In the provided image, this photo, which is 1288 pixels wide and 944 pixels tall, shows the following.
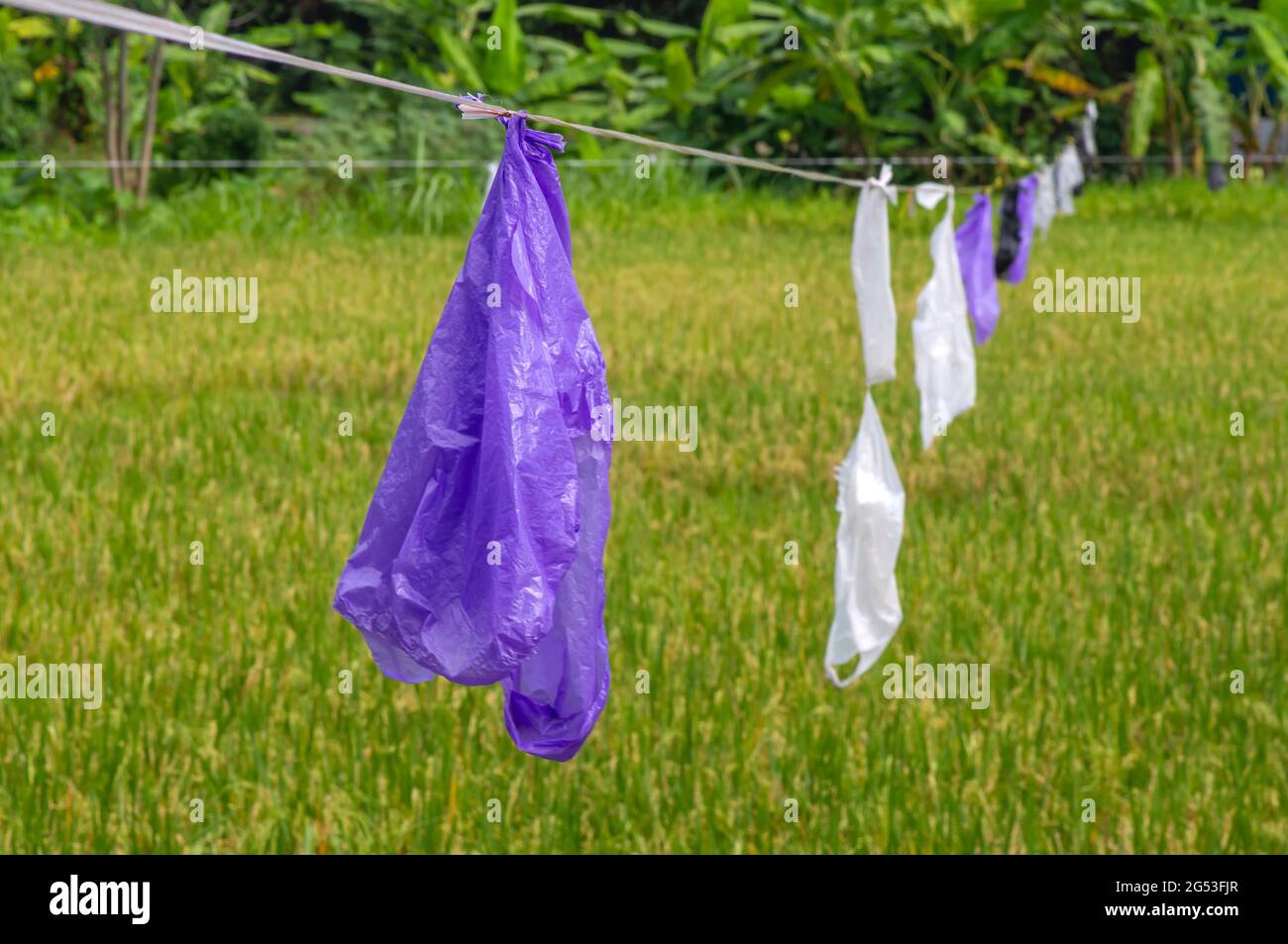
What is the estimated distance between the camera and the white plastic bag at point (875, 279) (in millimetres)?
3643

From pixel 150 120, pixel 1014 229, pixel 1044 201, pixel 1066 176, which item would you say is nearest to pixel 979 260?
pixel 1014 229

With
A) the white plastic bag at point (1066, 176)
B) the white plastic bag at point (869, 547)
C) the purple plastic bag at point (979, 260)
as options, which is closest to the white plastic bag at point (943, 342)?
the purple plastic bag at point (979, 260)

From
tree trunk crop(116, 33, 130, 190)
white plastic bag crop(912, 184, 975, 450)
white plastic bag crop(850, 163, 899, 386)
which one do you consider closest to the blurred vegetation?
tree trunk crop(116, 33, 130, 190)

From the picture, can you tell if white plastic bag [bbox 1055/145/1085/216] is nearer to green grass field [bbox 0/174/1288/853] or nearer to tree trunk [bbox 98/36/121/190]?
green grass field [bbox 0/174/1288/853]

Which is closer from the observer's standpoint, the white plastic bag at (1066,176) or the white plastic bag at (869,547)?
the white plastic bag at (869,547)

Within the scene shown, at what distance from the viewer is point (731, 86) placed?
57.7ft

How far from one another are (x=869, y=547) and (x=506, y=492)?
1860mm

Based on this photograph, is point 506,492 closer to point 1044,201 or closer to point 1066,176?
point 1044,201

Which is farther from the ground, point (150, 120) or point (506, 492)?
point (150, 120)

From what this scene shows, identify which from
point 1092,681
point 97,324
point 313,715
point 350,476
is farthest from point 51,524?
point 97,324

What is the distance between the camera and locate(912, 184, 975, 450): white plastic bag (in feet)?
17.3

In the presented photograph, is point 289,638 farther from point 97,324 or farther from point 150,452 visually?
point 97,324

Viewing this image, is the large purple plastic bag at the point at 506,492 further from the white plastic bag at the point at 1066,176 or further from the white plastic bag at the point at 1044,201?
the white plastic bag at the point at 1066,176

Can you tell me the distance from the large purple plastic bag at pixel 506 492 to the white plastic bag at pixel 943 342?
10.9 ft
